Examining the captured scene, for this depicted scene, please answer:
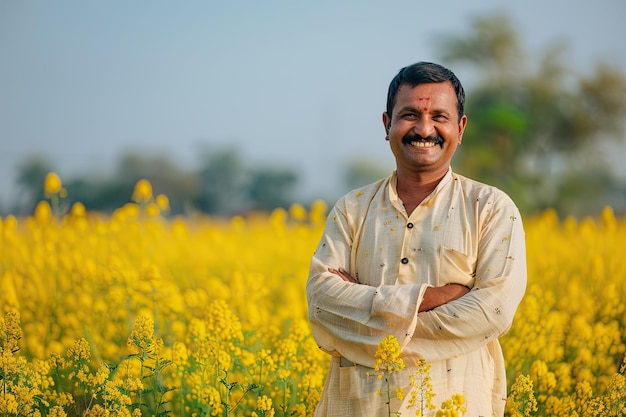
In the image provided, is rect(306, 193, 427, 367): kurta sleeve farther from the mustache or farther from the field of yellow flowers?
the field of yellow flowers

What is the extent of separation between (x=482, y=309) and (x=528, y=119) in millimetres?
14677

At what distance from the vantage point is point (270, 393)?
3.68 metres

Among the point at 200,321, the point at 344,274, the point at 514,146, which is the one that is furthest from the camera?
the point at 514,146

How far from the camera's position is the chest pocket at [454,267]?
99.2 inches

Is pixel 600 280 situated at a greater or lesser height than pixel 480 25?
lesser

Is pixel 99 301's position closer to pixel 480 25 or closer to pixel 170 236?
pixel 170 236

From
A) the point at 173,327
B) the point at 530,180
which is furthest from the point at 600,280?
the point at 530,180

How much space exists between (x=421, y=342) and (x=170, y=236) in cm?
424

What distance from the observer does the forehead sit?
2.54 m

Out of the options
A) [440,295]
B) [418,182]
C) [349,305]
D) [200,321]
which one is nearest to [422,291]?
[440,295]

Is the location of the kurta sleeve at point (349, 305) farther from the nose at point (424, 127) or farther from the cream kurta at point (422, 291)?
the nose at point (424, 127)

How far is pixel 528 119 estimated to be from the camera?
652 inches

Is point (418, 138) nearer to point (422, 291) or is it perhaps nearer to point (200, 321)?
point (422, 291)

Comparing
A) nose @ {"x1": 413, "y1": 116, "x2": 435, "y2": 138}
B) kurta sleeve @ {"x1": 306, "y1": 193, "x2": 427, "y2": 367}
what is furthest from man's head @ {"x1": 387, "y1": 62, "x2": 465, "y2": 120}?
kurta sleeve @ {"x1": 306, "y1": 193, "x2": 427, "y2": 367}
